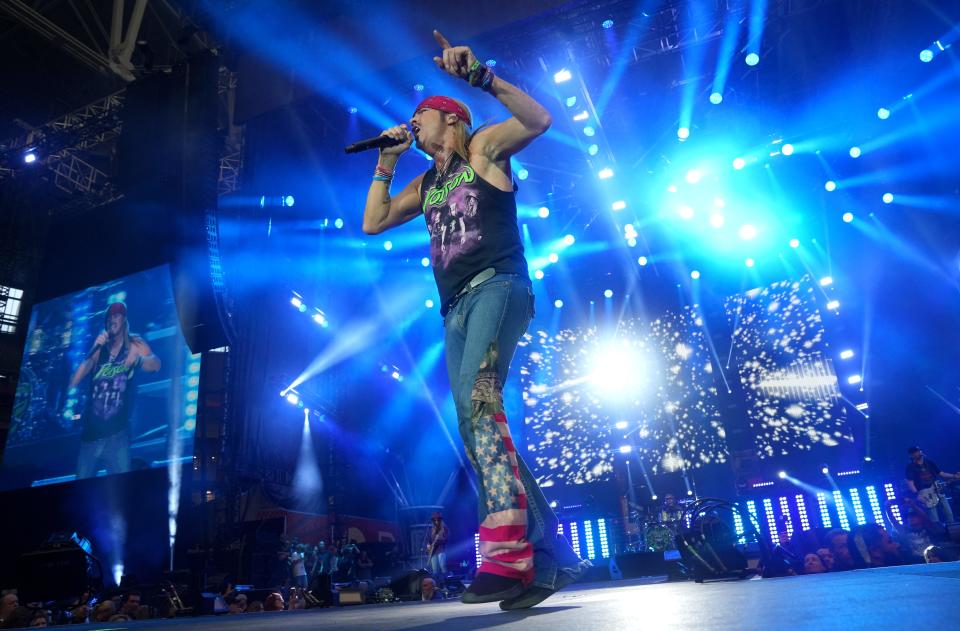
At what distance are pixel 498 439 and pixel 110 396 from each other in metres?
9.92

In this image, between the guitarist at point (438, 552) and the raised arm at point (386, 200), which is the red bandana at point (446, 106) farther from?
the guitarist at point (438, 552)

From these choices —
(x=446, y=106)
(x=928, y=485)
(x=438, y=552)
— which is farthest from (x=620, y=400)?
(x=446, y=106)

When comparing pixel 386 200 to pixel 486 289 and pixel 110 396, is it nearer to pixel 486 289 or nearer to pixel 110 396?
pixel 486 289

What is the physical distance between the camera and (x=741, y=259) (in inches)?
562

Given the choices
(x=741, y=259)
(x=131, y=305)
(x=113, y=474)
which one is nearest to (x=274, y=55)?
(x=131, y=305)

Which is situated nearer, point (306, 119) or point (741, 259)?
point (306, 119)

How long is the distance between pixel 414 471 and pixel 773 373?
397 inches

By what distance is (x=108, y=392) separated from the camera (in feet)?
31.2

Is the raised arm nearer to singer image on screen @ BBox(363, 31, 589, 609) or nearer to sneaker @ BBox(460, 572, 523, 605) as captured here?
singer image on screen @ BBox(363, 31, 589, 609)

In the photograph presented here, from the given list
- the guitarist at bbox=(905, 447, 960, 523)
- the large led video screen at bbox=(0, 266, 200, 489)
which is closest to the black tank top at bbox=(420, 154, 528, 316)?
the guitarist at bbox=(905, 447, 960, 523)

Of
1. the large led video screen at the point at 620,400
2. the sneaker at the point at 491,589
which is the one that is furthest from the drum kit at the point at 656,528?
the sneaker at the point at 491,589

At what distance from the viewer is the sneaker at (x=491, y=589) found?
5.60 feet

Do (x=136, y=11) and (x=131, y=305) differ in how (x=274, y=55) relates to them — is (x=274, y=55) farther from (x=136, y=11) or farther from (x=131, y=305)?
(x=131, y=305)

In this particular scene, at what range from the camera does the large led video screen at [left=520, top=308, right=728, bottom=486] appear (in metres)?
13.6
